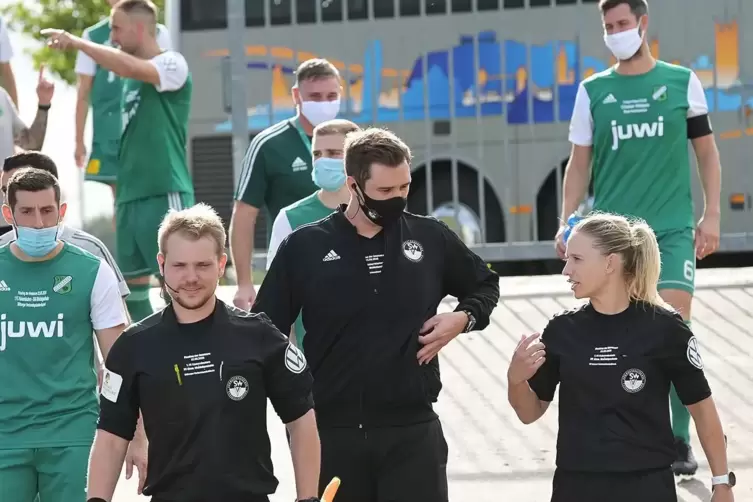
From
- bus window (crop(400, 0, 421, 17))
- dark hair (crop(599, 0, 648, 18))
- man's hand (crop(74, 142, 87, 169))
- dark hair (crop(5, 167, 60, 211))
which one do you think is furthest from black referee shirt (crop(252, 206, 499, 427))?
bus window (crop(400, 0, 421, 17))

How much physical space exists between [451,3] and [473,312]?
350 inches

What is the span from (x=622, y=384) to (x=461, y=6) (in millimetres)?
9322

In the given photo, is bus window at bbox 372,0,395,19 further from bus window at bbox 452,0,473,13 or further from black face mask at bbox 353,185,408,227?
black face mask at bbox 353,185,408,227

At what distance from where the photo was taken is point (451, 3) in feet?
45.4

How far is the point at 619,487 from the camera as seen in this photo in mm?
4816

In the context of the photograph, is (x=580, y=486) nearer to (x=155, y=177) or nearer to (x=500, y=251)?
(x=155, y=177)

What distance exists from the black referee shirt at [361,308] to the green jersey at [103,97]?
4.41m

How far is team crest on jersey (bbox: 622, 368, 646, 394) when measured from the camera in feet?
15.9

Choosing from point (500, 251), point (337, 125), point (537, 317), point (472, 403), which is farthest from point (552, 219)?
point (337, 125)

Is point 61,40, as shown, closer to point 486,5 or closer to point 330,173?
point 330,173

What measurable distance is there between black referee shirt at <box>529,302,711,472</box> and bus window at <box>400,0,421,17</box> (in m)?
9.30

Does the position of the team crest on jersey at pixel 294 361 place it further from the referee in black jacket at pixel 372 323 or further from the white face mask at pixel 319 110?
the white face mask at pixel 319 110

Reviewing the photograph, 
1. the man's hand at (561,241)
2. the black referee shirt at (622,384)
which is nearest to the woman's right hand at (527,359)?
the black referee shirt at (622,384)

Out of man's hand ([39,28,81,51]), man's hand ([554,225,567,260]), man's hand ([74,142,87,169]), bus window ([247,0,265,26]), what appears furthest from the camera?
bus window ([247,0,265,26])
